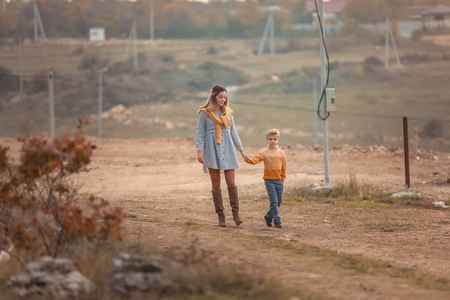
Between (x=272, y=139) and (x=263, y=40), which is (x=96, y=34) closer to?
(x=263, y=40)

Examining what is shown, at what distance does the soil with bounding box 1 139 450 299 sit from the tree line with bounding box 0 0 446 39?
48841mm

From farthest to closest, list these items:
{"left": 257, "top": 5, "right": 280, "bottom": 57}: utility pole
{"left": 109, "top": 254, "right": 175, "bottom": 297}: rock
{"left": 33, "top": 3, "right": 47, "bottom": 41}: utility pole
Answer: {"left": 257, "top": 5, "right": 280, "bottom": 57}: utility pole
{"left": 33, "top": 3, "right": 47, "bottom": 41}: utility pole
{"left": 109, "top": 254, "right": 175, "bottom": 297}: rock

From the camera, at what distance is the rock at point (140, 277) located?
6219 mm

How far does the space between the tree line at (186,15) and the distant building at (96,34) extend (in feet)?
1.24

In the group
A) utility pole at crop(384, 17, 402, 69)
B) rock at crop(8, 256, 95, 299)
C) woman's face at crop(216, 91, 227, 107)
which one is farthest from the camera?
utility pole at crop(384, 17, 402, 69)

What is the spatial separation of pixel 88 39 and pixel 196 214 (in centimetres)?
6175

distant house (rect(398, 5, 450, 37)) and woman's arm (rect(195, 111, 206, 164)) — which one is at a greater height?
distant house (rect(398, 5, 450, 37))

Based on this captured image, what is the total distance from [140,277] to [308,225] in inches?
226

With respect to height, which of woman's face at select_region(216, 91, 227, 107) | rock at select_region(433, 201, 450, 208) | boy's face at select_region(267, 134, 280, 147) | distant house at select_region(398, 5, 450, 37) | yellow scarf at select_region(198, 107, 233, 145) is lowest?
rock at select_region(433, 201, 450, 208)

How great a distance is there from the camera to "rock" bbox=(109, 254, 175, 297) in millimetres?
6219

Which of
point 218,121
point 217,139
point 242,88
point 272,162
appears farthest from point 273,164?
point 242,88

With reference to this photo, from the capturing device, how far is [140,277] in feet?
20.6

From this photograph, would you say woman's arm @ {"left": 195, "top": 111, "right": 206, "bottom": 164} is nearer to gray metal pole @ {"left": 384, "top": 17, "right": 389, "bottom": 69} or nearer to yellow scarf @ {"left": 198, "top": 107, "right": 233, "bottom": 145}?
yellow scarf @ {"left": 198, "top": 107, "right": 233, "bottom": 145}

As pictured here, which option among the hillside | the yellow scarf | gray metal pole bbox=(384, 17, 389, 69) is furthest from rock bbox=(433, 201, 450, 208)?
gray metal pole bbox=(384, 17, 389, 69)
